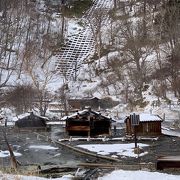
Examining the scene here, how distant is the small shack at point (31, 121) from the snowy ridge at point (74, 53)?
688 inches

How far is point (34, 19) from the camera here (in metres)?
63.6

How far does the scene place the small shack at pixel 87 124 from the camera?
31016 mm

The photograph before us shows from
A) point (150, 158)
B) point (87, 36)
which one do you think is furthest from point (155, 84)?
point (150, 158)

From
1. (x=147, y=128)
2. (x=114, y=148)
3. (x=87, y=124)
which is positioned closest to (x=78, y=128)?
(x=87, y=124)

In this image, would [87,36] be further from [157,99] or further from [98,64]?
[157,99]

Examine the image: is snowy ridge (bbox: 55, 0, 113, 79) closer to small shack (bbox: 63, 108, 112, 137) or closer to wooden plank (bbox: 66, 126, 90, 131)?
small shack (bbox: 63, 108, 112, 137)

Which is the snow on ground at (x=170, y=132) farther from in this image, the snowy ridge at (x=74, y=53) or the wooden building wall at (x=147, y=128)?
the snowy ridge at (x=74, y=53)

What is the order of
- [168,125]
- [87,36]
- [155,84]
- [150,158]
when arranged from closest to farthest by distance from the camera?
[150,158] < [168,125] < [155,84] < [87,36]

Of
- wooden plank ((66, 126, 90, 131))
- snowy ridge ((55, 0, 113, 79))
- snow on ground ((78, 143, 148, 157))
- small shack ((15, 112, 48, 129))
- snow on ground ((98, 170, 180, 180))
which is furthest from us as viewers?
snowy ridge ((55, 0, 113, 79))

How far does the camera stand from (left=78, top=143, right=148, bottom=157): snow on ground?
22.3m

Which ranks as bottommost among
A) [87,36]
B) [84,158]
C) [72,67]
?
[84,158]

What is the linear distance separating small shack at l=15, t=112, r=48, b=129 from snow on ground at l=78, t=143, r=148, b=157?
1075 cm

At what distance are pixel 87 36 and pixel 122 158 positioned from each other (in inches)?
1638

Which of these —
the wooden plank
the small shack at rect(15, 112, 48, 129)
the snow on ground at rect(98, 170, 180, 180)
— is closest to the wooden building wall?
the wooden plank
